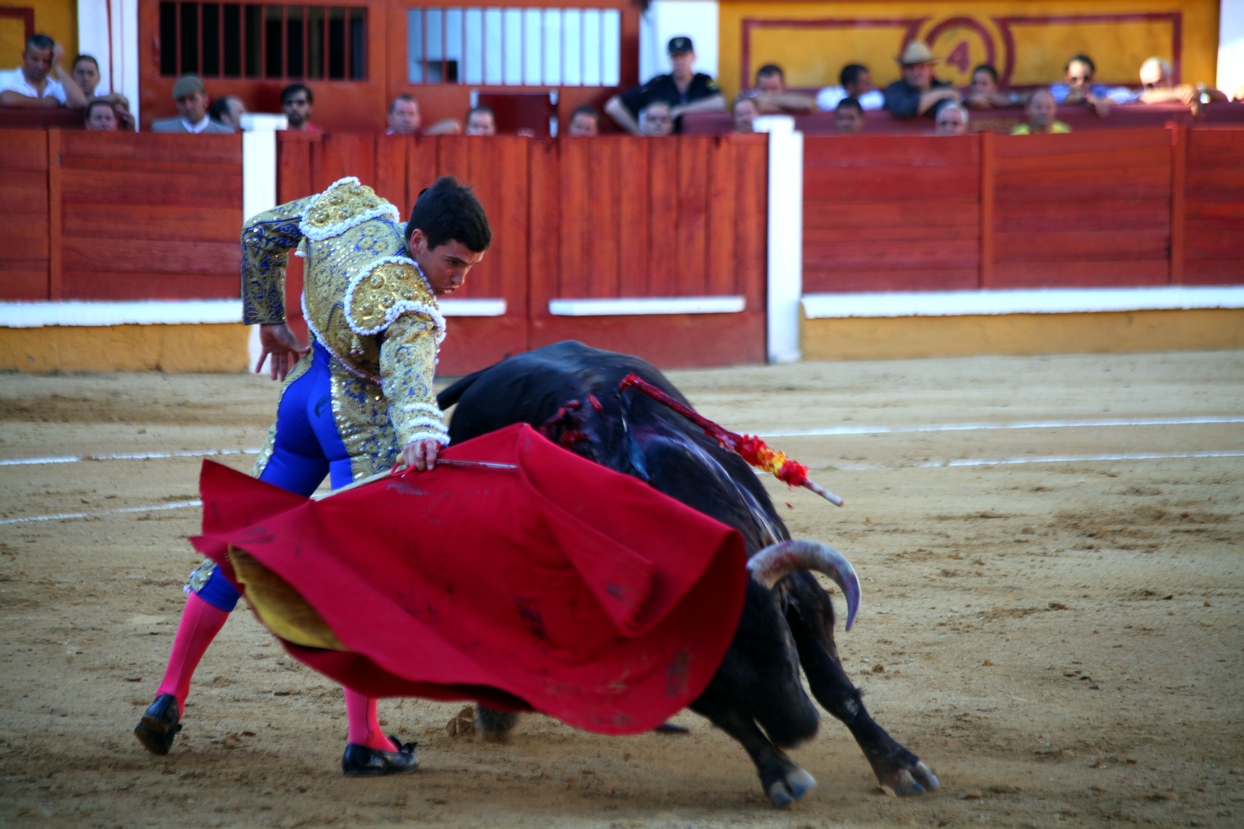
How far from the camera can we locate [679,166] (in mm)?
7375

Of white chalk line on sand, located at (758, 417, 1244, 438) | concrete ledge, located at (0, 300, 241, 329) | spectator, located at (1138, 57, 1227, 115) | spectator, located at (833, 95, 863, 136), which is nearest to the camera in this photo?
white chalk line on sand, located at (758, 417, 1244, 438)

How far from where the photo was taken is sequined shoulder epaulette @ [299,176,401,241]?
86.4 inches

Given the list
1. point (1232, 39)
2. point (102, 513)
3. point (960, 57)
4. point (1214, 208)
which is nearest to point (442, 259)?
point (102, 513)

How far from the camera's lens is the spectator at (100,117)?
6.85 m

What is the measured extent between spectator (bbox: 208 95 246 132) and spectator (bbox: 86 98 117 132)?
21.7 inches

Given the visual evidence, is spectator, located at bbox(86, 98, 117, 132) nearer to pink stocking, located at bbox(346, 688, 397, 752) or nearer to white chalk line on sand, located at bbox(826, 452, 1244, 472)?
white chalk line on sand, located at bbox(826, 452, 1244, 472)

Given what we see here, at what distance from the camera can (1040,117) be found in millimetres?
7621

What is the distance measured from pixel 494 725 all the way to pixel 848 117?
587cm

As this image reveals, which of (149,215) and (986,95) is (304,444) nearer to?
(149,215)

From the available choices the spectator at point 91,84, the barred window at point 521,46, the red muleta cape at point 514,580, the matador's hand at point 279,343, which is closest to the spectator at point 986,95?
the barred window at point 521,46

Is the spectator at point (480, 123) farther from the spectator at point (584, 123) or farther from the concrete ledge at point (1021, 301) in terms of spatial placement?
the concrete ledge at point (1021, 301)

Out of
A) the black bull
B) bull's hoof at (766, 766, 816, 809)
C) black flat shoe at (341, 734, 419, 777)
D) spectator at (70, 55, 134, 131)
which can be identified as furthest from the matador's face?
spectator at (70, 55, 134, 131)

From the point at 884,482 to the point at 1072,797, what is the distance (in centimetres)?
242

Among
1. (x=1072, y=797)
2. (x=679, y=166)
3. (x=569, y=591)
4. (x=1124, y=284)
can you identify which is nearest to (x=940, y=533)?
(x=1072, y=797)
